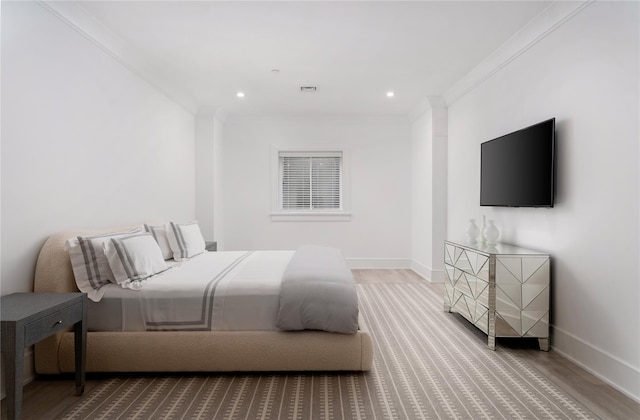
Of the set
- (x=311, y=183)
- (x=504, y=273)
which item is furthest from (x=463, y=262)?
(x=311, y=183)

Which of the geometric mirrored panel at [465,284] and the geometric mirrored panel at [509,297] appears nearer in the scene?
the geometric mirrored panel at [509,297]

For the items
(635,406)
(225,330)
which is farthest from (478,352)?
(225,330)

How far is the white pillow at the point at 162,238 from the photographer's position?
336cm

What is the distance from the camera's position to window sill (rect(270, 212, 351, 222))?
5918mm

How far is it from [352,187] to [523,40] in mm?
3336

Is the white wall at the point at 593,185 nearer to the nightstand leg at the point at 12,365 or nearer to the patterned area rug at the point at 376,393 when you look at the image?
the patterned area rug at the point at 376,393

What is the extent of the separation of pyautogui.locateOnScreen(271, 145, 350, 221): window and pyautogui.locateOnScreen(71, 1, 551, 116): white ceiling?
4.74ft

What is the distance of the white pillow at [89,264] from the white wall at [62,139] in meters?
0.25

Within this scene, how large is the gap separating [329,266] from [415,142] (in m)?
3.65

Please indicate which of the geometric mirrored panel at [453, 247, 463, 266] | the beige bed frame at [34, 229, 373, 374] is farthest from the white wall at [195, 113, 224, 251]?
the geometric mirrored panel at [453, 247, 463, 266]

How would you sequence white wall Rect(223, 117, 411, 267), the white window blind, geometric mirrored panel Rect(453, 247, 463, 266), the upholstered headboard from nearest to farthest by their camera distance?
the upholstered headboard → geometric mirrored panel Rect(453, 247, 463, 266) → white wall Rect(223, 117, 411, 267) → the white window blind

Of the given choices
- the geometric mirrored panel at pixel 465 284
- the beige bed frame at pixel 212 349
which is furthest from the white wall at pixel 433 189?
the beige bed frame at pixel 212 349

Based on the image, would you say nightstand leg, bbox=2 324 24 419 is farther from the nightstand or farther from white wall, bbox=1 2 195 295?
white wall, bbox=1 2 195 295

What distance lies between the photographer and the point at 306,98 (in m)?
4.86
